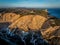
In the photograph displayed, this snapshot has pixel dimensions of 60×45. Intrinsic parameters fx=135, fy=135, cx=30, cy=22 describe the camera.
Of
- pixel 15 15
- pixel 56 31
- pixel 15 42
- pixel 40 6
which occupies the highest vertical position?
pixel 40 6

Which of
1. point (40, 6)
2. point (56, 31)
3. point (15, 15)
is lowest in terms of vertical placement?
point (56, 31)

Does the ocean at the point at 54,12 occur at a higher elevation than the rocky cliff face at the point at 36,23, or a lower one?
higher

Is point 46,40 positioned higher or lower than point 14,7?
lower

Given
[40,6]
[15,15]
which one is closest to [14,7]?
[15,15]

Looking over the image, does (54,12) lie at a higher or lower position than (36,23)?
higher

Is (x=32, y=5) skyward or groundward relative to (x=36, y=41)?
skyward

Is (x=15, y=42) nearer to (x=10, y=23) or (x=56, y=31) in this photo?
(x=10, y=23)

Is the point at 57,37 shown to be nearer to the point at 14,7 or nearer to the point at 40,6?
the point at 40,6

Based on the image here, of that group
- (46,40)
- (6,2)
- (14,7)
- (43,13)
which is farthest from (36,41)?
(6,2)

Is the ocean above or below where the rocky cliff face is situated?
above
